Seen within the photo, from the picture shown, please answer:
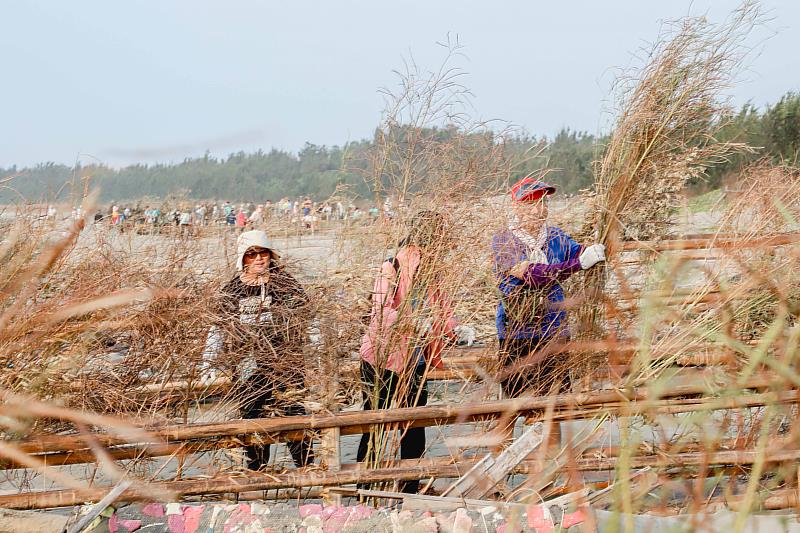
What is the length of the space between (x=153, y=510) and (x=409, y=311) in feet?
4.75

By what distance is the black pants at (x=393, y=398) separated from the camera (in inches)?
146

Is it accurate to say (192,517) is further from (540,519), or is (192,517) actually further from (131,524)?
(540,519)

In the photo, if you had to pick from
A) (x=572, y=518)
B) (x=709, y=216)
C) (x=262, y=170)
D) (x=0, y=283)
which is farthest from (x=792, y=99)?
(x=262, y=170)

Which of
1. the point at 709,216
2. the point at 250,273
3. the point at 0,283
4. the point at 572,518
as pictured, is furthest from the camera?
the point at 709,216

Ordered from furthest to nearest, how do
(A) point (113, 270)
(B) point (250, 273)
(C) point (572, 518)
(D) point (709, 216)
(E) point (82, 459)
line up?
1. (D) point (709, 216)
2. (B) point (250, 273)
3. (A) point (113, 270)
4. (E) point (82, 459)
5. (C) point (572, 518)

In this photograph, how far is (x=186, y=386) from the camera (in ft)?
11.5

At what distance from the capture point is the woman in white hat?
351cm

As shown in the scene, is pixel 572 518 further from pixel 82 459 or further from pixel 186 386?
pixel 82 459

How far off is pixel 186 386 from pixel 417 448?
1.21m

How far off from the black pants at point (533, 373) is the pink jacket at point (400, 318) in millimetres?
374

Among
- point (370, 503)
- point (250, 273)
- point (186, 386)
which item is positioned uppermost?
point (250, 273)

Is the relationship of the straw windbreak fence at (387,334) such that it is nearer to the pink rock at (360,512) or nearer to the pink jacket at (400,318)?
the pink jacket at (400,318)

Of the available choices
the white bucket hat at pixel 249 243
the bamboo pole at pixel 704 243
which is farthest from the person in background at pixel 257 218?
the bamboo pole at pixel 704 243

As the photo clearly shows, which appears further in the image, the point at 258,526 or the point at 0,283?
the point at 258,526
